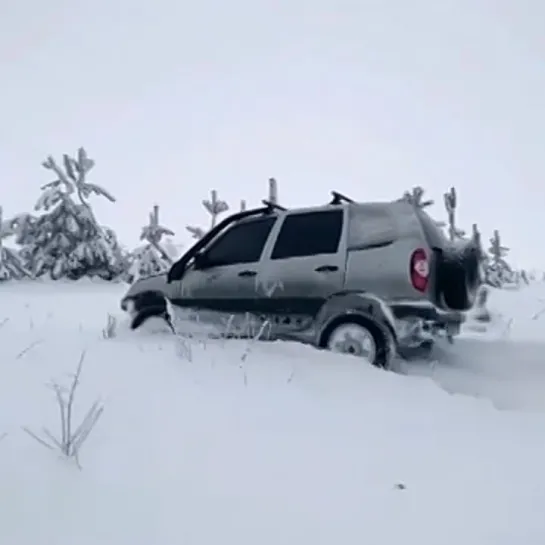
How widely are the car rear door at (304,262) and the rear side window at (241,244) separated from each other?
0.14 metres

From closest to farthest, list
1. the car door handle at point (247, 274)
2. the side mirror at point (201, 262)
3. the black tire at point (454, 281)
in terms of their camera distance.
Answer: the black tire at point (454, 281) → the car door handle at point (247, 274) → the side mirror at point (201, 262)

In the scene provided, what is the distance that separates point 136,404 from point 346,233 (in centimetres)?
298

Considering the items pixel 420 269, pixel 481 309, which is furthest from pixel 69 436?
pixel 481 309

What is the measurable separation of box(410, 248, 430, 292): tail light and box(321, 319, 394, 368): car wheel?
470 mm

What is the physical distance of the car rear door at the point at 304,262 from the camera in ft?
17.2

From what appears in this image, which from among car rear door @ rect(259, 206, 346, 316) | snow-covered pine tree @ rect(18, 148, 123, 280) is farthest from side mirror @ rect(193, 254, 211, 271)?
snow-covered pine tree @ rect(18, 148, 123, 280)

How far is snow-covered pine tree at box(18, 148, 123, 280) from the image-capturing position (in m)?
21.2

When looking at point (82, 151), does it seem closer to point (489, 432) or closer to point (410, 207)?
point (410, 207)

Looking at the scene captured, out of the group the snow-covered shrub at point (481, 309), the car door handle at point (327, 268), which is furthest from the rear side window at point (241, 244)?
the snow-covered shrub at point (481, 309)

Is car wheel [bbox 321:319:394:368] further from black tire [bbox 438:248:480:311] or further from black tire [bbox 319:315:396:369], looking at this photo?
black tire [bbox 438:248:480:311]

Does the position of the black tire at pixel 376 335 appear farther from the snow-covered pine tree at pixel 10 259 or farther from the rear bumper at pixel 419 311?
the snow-covered pine tree at pixel 10 259

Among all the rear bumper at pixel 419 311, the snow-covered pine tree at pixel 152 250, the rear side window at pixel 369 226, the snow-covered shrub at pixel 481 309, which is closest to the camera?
the rear bumper at pixel 419 311

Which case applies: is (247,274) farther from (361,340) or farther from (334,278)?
(361,340)

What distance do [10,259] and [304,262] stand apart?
61.5ft
